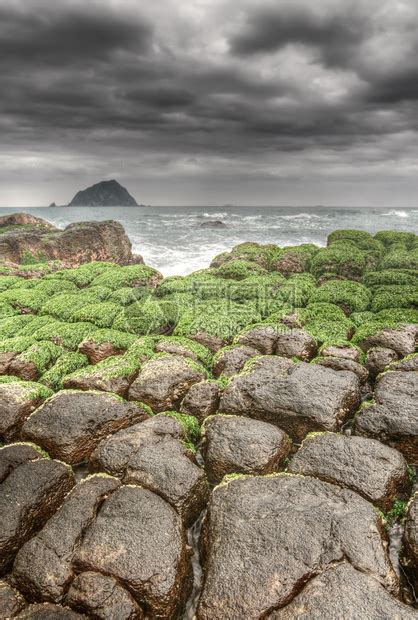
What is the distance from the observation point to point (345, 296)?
9.39 metres

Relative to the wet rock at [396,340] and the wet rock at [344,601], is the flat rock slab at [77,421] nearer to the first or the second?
the wet rock at [344,601]

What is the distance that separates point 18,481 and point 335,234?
54.7ft

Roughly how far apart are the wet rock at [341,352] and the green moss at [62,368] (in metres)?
4.82

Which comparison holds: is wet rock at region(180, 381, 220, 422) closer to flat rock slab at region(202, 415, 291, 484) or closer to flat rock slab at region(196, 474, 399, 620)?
flat rock slab at region(202, 415, 291, 484)

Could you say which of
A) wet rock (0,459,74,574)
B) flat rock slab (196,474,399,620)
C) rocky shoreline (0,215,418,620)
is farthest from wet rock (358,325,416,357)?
wet rock (0,459,74,574)

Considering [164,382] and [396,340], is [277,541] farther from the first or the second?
[396,340]

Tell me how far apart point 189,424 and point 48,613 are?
110 inches

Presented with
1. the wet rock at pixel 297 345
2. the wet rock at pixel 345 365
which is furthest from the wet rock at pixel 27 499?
the wet rock at pixel 345 365

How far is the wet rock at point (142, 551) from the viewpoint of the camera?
325 cm

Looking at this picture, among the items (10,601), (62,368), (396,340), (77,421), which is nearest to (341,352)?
(396,340)

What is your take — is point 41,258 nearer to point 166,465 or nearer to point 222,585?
point 166,465

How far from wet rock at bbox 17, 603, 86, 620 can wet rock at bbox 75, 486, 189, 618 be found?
1.12 ft

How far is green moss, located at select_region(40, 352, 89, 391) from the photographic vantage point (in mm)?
6594

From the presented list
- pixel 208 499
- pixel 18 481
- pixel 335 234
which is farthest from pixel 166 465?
pixel 335 234
